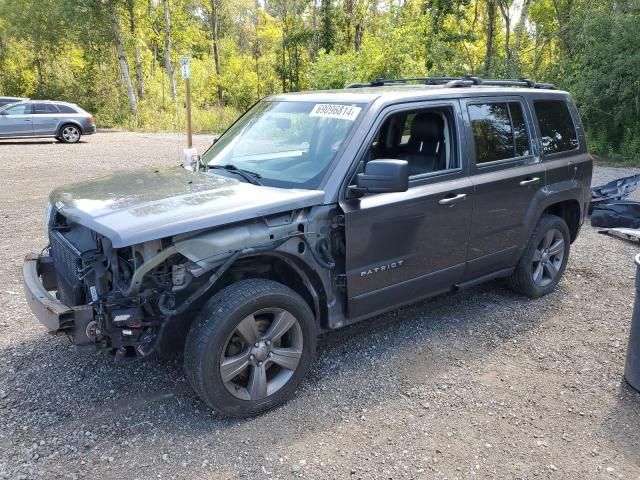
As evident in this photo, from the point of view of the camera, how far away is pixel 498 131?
4.56 metres

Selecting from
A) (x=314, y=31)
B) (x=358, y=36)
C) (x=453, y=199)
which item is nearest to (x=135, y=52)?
(x=314, y=31)

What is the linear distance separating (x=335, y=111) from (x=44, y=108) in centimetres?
1916

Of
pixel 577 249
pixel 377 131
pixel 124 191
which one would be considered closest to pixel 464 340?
pixel 377 131

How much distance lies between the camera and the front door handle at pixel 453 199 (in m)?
4.05

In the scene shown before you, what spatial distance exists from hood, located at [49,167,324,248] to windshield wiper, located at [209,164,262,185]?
9cm

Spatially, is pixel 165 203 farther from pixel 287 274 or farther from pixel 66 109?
pixel 66 109

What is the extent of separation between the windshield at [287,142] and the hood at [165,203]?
21cm

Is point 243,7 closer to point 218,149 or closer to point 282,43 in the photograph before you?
point 282,43

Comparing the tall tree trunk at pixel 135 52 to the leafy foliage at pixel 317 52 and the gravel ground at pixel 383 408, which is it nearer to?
the leafy foliage at pixel 317 52

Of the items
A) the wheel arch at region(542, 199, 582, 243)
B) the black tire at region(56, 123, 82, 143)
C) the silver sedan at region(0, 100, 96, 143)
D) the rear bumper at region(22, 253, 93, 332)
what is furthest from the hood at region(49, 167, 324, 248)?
the black tire at region(56, 123, 82, 143)

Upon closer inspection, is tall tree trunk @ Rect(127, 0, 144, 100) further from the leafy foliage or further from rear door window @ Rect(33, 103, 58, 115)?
rear door window @ Rect(33, 103, 58, 115)

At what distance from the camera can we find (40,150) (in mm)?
17766

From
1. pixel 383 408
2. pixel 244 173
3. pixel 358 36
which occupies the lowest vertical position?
pixel 383 408

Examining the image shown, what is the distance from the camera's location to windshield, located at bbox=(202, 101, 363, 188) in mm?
3715
